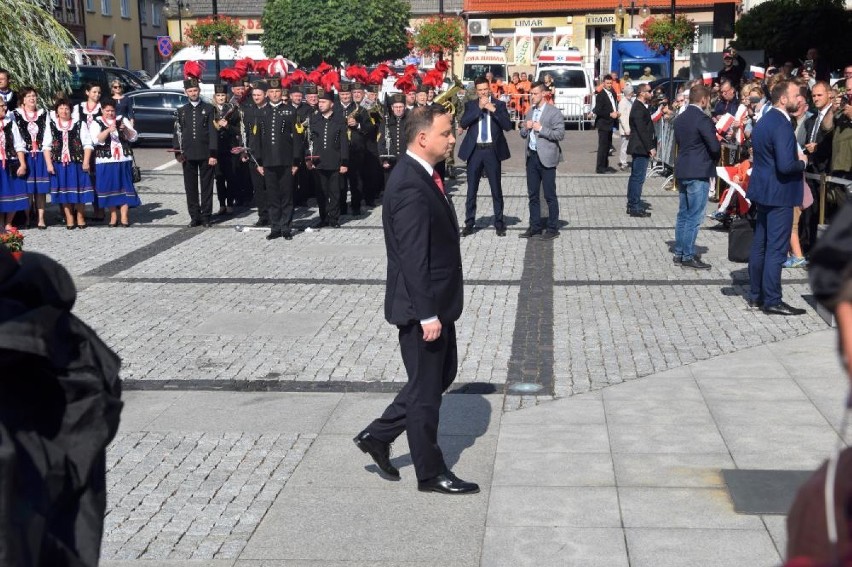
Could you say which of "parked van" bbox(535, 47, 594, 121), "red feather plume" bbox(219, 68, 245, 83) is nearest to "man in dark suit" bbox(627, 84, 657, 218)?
"red feather plume" bbox(219, 68, 245, 83)

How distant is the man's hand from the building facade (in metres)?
53.9

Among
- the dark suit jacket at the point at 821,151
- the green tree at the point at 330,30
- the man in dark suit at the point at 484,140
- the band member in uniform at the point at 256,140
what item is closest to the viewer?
the dark suit jacket at the point at 821,151

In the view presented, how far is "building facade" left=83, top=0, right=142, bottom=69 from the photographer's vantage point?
58719 mm

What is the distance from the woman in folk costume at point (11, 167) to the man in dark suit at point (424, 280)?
10609 mm

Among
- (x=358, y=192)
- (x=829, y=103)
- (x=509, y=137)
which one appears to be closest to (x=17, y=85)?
(x=358, y=192)

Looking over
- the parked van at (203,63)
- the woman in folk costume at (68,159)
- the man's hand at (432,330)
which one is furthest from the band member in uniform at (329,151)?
the parked van at (203,63)

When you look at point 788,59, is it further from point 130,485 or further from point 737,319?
point 130,485

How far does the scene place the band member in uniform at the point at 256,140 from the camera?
14.7 m

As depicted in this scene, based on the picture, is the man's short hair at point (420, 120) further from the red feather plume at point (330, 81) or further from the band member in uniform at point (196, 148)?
the red feather plume at point (330, 81)

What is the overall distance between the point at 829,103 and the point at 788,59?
1198 cm

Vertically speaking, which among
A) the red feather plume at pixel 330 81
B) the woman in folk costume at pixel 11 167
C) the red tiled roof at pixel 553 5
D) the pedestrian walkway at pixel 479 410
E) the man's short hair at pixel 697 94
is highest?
the red tiled roof at pixel 553 5

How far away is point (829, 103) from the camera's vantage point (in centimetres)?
1220

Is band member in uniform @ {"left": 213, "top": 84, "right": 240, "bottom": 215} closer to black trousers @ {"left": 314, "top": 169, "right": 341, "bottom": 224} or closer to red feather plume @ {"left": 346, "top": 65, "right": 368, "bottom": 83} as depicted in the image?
black trousers @ {"left": 314, "top": 169, "right": 341, "bottom": 224}

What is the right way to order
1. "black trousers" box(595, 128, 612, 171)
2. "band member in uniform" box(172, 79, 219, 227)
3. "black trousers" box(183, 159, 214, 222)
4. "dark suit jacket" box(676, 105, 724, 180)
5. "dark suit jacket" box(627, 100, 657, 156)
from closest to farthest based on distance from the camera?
"dark suit jacket" box(676, 105, 724, 180) < "band member in uniform" box(172, 79, 219, 227) < "black trousers" box(183, 159, 214, 222) < "dark suit jacket" box(627, 100, 657, 156) < "black trousers" box(595, 128, 612, 171)
